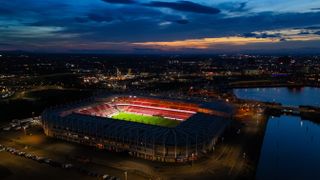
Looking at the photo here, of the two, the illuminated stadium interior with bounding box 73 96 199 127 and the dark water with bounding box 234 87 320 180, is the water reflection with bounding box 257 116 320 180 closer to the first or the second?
the dark water with bounding box 234 87 320 180

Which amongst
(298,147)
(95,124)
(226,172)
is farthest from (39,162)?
(298,147)

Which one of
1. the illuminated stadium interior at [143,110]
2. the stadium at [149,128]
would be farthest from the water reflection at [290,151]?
the illuminated stadium interior at [143,110]

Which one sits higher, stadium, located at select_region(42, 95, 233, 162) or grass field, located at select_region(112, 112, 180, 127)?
stadium, located at select_region(42, 95, 233, 162)

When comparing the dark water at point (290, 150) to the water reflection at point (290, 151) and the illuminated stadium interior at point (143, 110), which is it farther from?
the illuminated stadium interior at point (143, 110)

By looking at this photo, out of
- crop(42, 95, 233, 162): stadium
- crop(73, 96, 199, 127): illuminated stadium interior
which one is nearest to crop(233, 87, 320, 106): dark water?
crop(73, 96, 199, 127): illuminated stadium interior

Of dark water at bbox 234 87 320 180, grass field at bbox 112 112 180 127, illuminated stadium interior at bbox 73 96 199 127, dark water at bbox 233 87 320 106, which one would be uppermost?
illuminated stadium interior at bbox 73 96 199 127

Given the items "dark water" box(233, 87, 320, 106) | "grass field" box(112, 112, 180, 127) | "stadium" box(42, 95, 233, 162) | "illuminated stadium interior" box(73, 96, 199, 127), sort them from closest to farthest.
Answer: "stadium" box(42, 95, 233, 162) < "grass field" box(112, 112, 180, 127) < "illuminated stadium interior" box(73, 96, 199, 127) < "dark water" box(233, 87, 320, 106)
